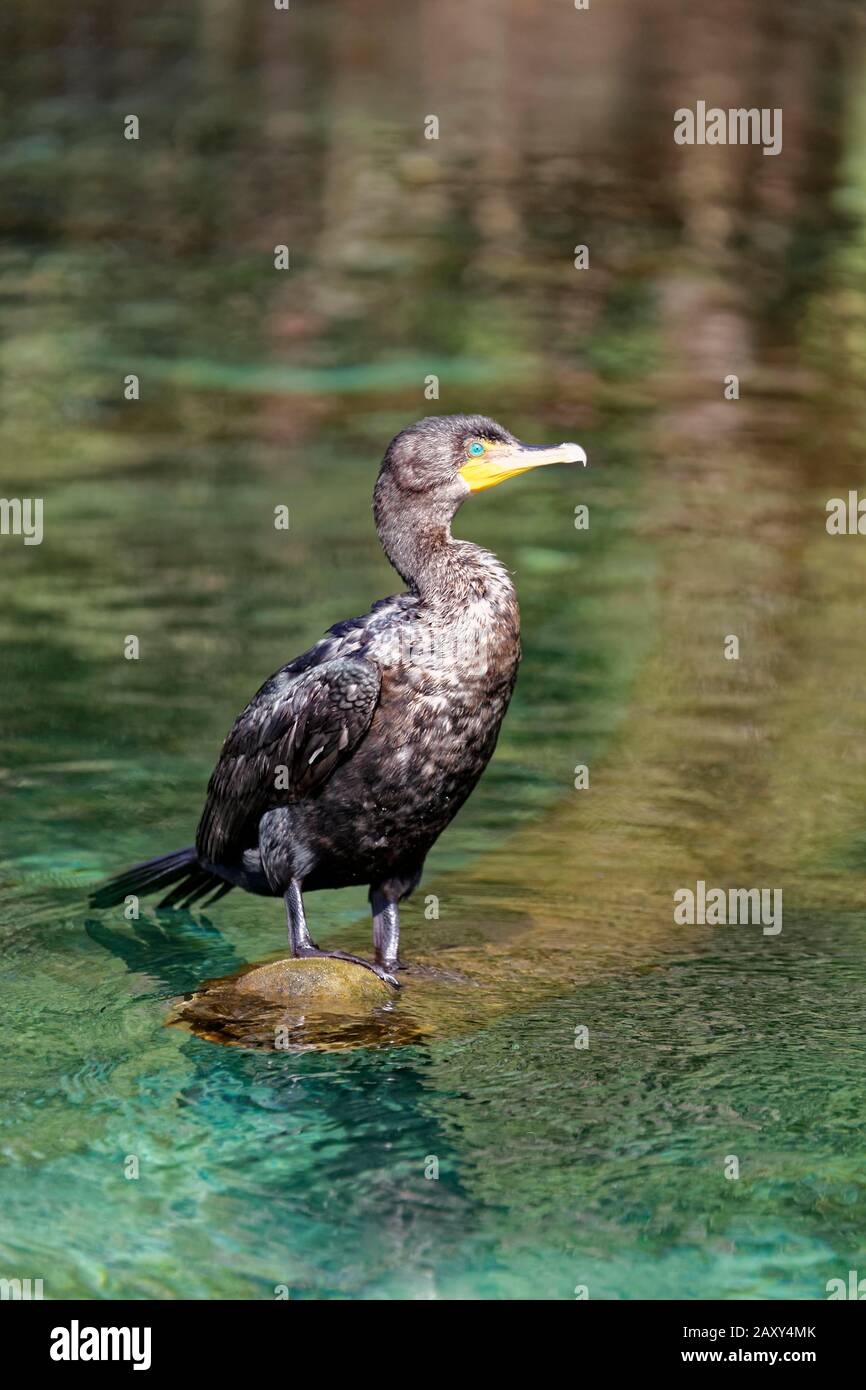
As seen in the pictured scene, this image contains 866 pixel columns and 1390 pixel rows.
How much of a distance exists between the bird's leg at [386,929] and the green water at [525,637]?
0.44ft

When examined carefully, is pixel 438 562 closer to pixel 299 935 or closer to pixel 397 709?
pixel 397 709

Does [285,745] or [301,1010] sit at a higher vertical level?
[285,745]

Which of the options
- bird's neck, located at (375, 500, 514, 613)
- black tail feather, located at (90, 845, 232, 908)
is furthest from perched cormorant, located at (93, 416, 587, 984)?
black tail feather, located at (90, 845, 232, 908)

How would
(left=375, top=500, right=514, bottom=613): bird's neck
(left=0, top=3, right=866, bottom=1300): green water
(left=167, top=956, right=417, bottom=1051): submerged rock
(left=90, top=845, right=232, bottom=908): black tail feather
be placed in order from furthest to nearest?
(left=90, top=845, right=232, bottom=908): black tail feather < (left=375, top=500, right=514, bottom=613): bird's neck < (left=167, top=956, right=417, bottom=1051): submerged rock < (left=0, top=3, right=866, bottom=1300): green water

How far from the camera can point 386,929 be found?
630 cm

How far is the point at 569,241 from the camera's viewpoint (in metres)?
18.8

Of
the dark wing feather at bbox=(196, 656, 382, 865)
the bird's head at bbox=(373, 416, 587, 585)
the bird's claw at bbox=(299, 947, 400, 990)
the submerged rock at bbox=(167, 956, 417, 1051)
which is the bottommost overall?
the submerged rock at bbox=(167, 956, 417, 1051)

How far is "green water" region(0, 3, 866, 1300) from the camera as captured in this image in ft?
16.4

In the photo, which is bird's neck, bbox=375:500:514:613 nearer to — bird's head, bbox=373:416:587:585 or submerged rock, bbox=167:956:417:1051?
bird's head, bbox=373:416:587:585

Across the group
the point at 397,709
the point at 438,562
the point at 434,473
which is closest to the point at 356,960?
the point at 397,709

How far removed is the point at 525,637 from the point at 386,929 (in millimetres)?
4561

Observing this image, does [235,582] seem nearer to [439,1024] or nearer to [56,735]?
[56,735]

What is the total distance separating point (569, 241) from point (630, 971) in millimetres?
13407

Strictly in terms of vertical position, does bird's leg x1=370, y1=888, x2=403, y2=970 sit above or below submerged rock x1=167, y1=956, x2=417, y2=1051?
above
